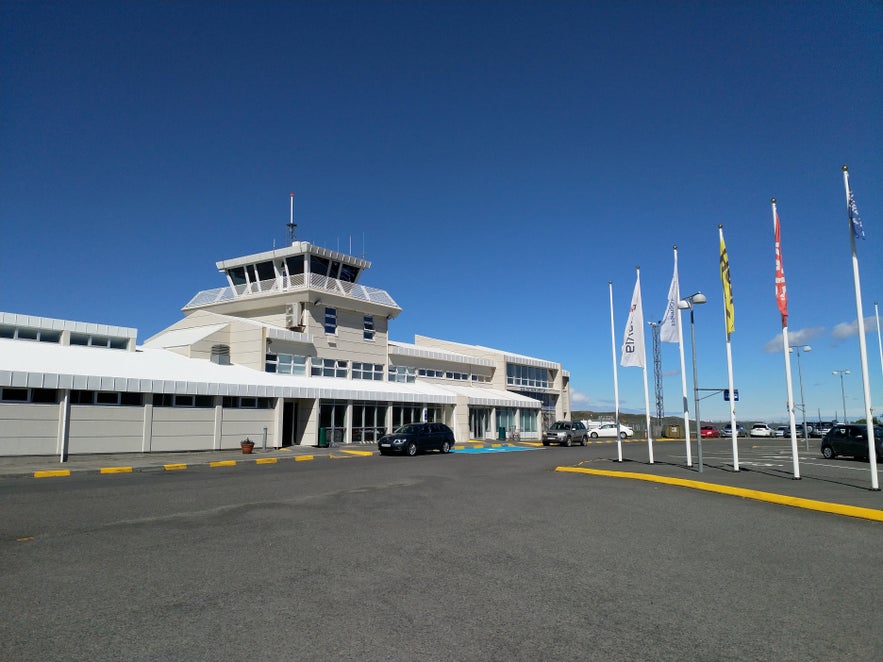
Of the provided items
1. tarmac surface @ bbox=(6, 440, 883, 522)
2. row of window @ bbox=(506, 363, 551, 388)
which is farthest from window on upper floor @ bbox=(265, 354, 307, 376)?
row of window @ bbox=(506, 363, 551, 388)

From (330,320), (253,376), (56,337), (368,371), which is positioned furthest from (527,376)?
(56,337)

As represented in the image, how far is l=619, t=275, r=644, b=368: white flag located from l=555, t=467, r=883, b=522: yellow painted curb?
15.3ft

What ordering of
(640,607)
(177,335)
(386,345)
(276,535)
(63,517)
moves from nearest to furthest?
(640,607), (276,535), (63,517), (177,335), (386,345)

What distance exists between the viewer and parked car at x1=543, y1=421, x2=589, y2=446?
42219 mm

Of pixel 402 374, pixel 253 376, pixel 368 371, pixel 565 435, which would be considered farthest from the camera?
pixel 402 374

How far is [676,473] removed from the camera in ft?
61.2

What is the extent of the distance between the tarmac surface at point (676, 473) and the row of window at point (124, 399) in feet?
6.69

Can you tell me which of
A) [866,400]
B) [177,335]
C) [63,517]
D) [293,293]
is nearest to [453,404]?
[293,293]

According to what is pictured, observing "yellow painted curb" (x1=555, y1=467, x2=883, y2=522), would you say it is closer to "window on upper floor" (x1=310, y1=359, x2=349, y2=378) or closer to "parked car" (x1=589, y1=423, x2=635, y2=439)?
"window on upper floor" (x1=310, y1=359, x2=349, y2=378)

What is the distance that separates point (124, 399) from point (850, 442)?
31055 mm

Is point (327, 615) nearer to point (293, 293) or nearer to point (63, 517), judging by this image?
point (63, 517)

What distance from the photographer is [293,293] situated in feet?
122

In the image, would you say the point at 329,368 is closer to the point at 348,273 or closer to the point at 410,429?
the point at 348,273

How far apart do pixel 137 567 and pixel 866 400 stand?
1418 centimetres
